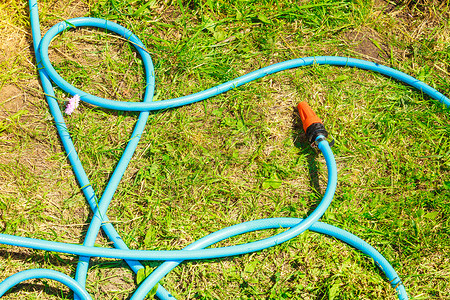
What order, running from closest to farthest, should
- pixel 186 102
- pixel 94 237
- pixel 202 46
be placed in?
pixel 94 237
pixel 186 102
pixel 202 46

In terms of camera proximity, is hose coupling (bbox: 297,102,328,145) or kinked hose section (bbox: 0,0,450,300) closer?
kinked hose section (bbox: 0,0,450,300)

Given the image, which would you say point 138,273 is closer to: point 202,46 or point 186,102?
point 186,102

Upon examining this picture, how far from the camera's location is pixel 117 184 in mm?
2436

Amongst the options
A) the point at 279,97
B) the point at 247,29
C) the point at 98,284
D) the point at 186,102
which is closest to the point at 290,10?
the point at 247,29

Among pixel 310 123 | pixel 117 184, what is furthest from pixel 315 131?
pixel 117 184

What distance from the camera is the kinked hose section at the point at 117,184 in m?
2.17

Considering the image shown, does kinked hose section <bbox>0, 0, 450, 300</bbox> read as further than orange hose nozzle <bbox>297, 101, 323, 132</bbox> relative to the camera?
No

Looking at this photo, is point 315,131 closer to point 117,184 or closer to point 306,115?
point 306,115

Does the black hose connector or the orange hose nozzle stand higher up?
the orange hose nozzle

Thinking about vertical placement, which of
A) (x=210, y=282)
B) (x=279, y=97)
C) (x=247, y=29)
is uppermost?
(x=247, y=29)

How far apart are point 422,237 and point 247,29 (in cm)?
195

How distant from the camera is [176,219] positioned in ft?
8.11

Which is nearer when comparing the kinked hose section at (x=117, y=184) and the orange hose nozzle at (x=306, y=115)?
the kinked hose section at (x=117, y=184)

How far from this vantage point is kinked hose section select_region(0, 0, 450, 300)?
217 cm
